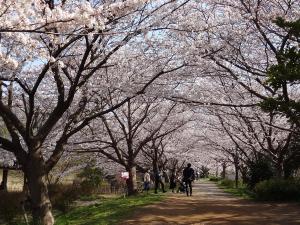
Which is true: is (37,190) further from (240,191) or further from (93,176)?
(93,176)

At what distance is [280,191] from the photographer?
16.3 metres

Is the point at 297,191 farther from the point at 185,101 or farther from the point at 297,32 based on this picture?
the point at 297,32

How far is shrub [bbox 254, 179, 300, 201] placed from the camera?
1619 cm

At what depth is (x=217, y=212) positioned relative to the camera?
42.4ft

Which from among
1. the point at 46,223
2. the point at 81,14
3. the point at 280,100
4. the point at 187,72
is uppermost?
the point at 187,72

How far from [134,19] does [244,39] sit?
392 centimetres

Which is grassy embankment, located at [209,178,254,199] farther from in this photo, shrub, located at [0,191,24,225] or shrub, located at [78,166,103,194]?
shrub, located at [78,166,103,194]

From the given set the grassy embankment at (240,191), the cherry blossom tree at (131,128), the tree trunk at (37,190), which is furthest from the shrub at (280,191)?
the tree trunk at (37,190)

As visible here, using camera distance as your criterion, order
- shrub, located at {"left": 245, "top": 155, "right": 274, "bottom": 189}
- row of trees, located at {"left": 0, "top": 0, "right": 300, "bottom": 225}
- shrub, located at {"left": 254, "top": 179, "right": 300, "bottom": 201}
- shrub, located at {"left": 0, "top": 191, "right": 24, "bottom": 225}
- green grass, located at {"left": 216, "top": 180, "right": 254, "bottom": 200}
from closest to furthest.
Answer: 1. row of trees, located at {"left": 0, "top": 0, "right": 300, "bottom": 225}
2. shrub, located at {"left": 0, "top": 191, "right": 24, "bottom": 225}
3. shrub, located at {"left": 254, "top": 179, "right": 300, "bottom": 201}
4. green grass, located at {"left": 216, "top": 180, "right": 254, "bottom": 200}
5. shrub, located at {"left": 245, "top": 155, "right": 274, "bottom": 189}

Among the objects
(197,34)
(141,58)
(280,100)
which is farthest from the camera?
(141,58)

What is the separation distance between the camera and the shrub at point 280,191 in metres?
16.2

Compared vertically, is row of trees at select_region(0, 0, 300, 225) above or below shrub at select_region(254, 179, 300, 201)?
above

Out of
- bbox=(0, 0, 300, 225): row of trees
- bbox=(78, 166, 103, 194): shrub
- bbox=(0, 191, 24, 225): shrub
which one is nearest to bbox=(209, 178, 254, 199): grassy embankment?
bbox=(0, 0, 300, 225): row of trees

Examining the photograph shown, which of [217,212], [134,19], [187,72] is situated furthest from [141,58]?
[217,212]
